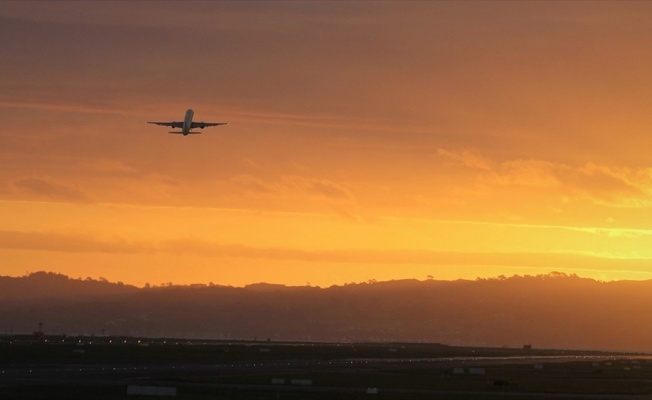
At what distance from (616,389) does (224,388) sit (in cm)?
4814

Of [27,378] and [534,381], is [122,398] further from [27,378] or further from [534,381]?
[534,381]

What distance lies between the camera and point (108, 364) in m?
180

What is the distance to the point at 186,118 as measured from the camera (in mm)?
141625

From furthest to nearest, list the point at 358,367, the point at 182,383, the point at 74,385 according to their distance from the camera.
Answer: the point at 358,367
the point at 182,383
the point at 74,385

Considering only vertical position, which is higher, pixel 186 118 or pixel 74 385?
pixel 186 118

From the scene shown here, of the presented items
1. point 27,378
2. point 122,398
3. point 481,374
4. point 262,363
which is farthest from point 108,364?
point 122,398

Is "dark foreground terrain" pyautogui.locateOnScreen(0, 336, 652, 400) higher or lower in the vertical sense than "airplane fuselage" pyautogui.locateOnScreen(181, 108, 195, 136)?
lower

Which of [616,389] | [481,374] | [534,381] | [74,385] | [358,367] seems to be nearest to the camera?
[74,385]

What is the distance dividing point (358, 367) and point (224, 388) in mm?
60869

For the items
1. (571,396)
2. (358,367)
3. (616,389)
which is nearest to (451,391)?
(571,396)

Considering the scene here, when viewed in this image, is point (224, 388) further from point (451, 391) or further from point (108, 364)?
point (108, 364)

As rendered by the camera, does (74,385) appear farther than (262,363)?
No

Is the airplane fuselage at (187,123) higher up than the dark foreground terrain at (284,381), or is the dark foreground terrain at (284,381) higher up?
the airplane fuselage at (187,123)

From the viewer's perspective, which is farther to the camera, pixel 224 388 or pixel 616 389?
pixel 616 389
